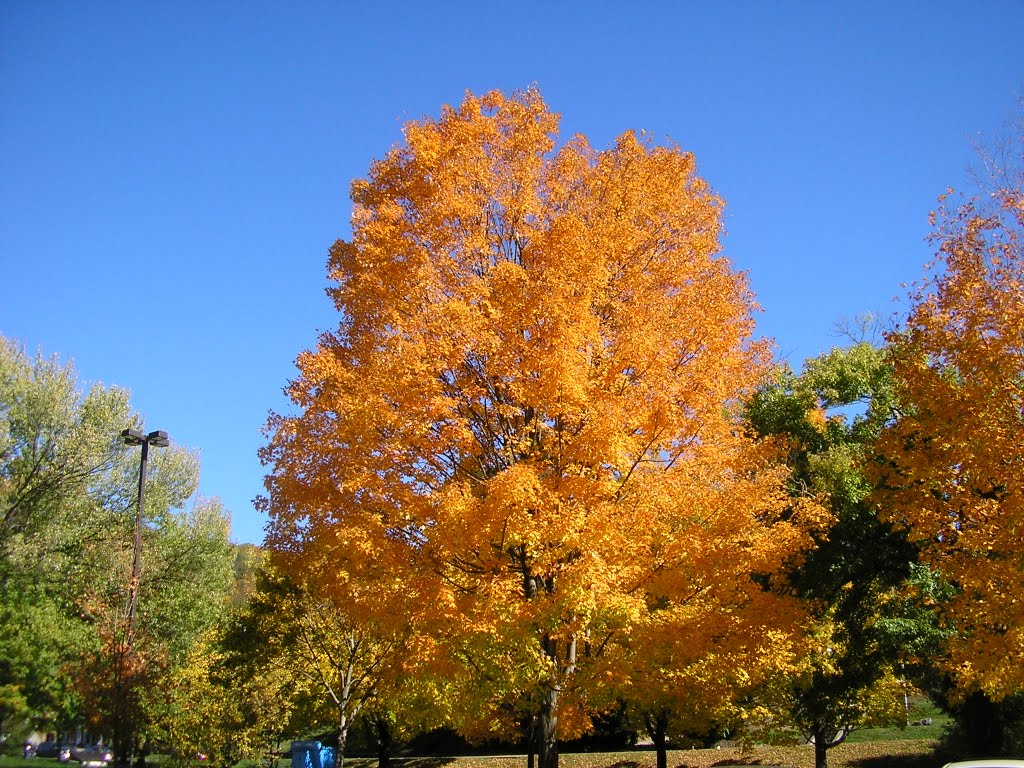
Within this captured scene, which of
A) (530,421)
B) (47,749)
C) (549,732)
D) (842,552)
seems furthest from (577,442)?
(47,749)

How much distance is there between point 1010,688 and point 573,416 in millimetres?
7030

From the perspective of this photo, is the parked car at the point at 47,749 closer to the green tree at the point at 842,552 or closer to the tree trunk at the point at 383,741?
the tree trunk at the point at 383,741

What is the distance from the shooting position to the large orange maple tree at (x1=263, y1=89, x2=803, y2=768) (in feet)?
29.6

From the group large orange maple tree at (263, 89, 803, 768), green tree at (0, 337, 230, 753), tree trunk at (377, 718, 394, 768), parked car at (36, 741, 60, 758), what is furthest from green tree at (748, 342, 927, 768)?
parked car at (36, 741, 60, 758)

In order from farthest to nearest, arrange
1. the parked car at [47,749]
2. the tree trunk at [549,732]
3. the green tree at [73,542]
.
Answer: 1. the parked car at [47,749]
2. the green tree at [73,542]
3. the tree trunk at [549,732]

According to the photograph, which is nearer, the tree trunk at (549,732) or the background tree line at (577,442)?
the background tree line at (577,442)

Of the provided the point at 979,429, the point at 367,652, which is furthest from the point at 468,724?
the point at 979,429

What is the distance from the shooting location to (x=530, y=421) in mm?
10320

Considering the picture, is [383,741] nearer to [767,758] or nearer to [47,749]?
[767,758]

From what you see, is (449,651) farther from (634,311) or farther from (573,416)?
(634,311)

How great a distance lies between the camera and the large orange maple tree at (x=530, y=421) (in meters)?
9.02

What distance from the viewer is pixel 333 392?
1039 centimetres

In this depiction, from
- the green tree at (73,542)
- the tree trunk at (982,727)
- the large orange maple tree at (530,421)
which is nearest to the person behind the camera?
the large orange maple tree at (530,421)

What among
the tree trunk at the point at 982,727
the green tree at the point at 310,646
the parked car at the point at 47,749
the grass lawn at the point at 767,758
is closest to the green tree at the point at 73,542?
the green tree at the point at 310,646
